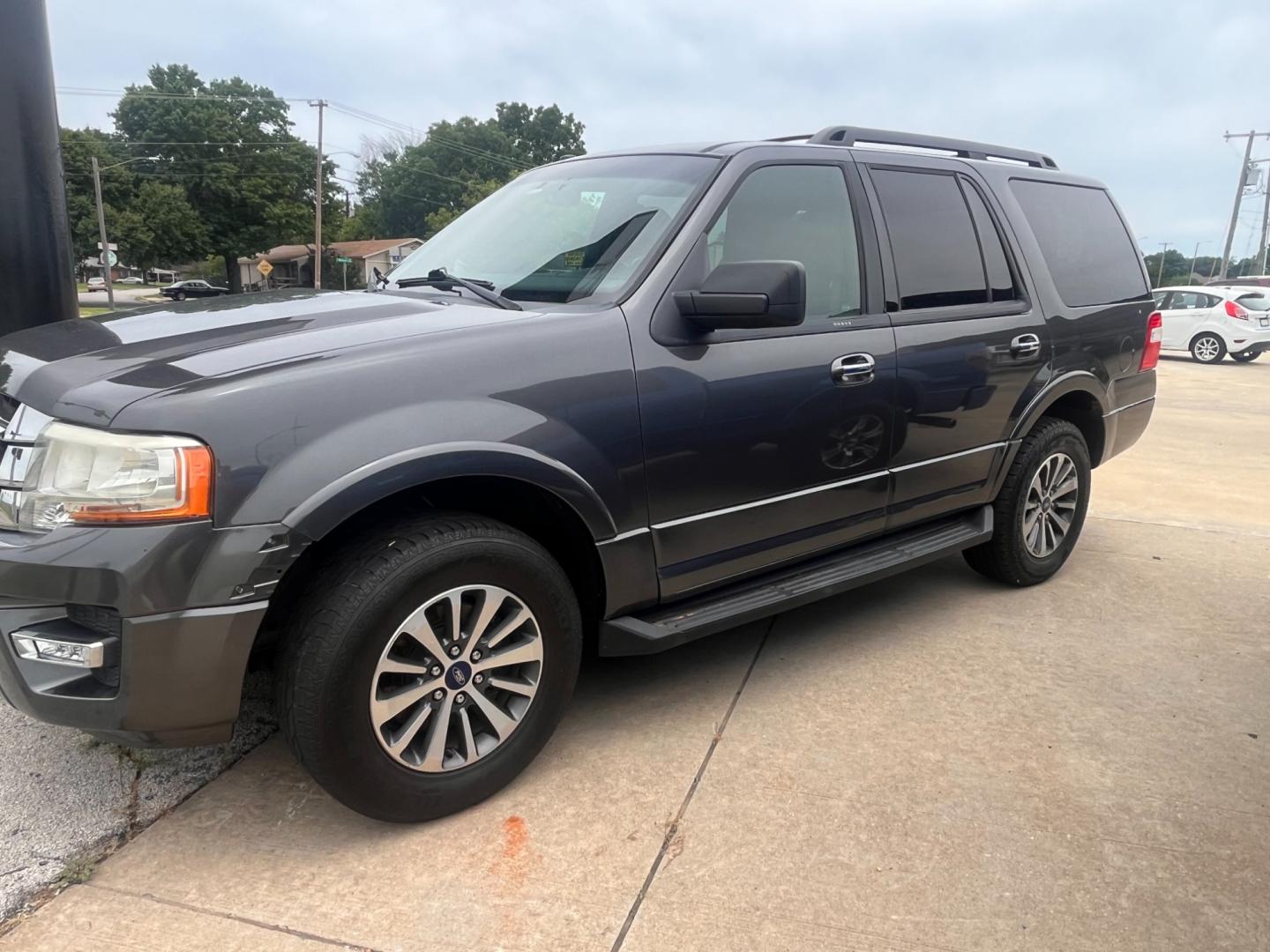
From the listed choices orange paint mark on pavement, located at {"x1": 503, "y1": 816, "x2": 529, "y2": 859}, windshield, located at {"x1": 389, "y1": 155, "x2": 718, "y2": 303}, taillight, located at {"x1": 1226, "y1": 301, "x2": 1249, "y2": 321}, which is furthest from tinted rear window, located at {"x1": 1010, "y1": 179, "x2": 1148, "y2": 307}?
taillight, located at {"x1": 1226, "y1": 301, "x2": 1249, "y2": 321}

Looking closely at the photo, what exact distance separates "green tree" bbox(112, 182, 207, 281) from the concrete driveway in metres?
55.2

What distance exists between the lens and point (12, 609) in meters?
2.04

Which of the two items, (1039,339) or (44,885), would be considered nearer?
(44,885)

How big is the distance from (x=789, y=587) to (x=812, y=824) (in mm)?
861

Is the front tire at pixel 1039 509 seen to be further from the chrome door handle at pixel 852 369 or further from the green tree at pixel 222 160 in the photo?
the green tree at pixel 222 160

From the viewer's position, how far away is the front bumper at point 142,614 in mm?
1963

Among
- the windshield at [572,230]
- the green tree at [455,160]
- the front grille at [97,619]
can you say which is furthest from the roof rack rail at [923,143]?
the green tree at [455,160]

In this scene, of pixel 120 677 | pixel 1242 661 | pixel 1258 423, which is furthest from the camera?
pixel 1258 423

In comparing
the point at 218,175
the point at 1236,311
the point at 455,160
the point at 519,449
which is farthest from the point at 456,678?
the point at 455,160

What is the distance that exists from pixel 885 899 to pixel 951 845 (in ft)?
1.04

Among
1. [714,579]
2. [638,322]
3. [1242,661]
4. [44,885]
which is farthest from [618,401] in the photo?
[1242,661]

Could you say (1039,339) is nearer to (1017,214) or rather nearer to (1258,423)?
(1017,214)

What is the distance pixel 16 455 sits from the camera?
2.12 m

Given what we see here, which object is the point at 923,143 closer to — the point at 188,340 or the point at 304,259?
the point at 188,340
